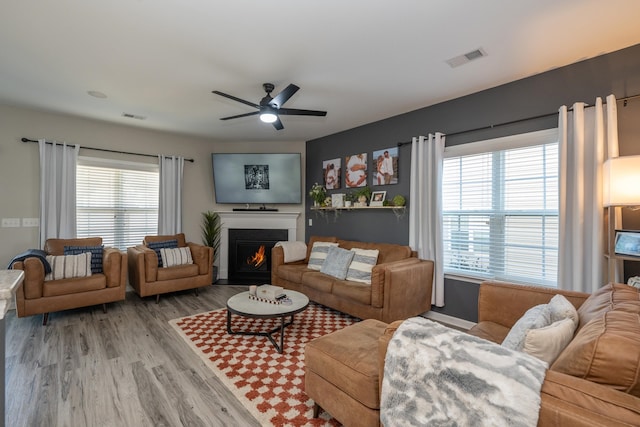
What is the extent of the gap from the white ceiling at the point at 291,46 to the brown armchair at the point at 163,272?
197 cm

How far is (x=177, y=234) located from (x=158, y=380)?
3.03 metres

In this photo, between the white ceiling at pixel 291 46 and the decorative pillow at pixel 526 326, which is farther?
the white ceiling at pixel 291 46

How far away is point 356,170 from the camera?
14.9 ft

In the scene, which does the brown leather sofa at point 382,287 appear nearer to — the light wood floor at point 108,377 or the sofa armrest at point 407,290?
the sofa armrest at point 407,290

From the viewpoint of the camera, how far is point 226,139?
5379 millimetres

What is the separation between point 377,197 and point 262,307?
7.27 feet

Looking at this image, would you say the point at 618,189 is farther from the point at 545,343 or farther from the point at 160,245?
the point at 160,245

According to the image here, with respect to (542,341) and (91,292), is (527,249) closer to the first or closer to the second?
(542,341)

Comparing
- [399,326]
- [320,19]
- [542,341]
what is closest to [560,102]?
[320,19]

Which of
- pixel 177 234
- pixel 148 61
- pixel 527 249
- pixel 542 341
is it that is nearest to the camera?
pixel 542 341

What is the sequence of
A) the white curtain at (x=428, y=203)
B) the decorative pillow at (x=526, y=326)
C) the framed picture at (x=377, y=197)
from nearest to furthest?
the decorative pillow at (x=526, y=326), the white curtain at (x=428, y=203), the framed picture at (x=377, y=197)

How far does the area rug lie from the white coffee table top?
352 mm

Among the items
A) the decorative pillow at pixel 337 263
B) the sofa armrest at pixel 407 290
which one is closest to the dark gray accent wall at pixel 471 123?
the sofa armrest at pixel 407 290

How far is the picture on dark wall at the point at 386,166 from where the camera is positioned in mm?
4008
